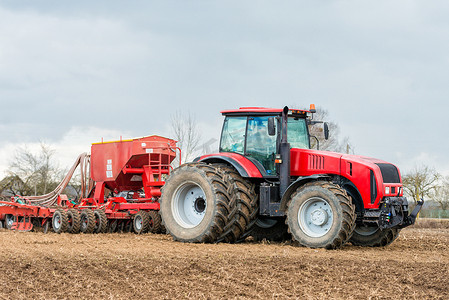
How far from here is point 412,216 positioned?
1166 centimetres

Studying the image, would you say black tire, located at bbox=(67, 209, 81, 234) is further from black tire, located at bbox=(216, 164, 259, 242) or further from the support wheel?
black tire, located at bbox=(216, 164, 259, 242)

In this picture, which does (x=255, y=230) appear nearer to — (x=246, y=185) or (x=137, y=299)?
(x=246, y=185)

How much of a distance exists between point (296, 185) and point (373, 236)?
2187 millimetres

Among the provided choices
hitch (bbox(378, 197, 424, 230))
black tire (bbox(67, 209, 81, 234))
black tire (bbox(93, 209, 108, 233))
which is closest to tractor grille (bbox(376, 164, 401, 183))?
hitch (bbox(378, 197, 424, 230))

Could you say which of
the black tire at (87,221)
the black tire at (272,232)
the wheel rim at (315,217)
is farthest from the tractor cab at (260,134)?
the black tire at (87,221)

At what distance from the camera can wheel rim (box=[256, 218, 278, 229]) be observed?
13.0m

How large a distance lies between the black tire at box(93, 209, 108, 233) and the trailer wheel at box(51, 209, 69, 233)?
0.78m

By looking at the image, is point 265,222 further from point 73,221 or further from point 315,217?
point 73,221

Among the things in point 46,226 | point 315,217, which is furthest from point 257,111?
point 46,226

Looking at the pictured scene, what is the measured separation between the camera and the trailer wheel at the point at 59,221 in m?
15.8

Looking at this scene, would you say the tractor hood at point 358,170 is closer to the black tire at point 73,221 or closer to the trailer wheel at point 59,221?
the black tire at point 73,221

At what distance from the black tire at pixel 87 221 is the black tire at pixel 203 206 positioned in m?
3.20

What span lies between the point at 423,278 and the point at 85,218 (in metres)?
9.61

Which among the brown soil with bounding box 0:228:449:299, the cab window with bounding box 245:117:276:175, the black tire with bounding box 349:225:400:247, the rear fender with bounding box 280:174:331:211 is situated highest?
the cab window with bounding box 245:117:276:175
